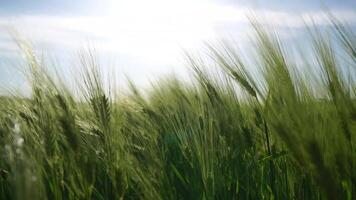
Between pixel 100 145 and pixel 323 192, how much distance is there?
0.85 meters

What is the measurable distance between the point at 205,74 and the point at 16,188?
1.20 meters

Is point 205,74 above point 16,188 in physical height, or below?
above

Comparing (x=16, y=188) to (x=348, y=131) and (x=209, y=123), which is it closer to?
(x=209, y=123)

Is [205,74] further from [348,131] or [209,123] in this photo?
[348,131]

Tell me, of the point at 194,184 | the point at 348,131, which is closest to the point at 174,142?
the point at 194,184

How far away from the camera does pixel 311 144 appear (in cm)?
92

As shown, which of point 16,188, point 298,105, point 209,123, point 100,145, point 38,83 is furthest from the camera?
point 100,145

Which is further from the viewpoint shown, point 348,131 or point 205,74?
point 205,74

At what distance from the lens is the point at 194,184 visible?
130 centimetres

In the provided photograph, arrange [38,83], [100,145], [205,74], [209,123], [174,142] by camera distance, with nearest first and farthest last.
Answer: [209,123], [38,83], [100,145], [205,74], [174,142]

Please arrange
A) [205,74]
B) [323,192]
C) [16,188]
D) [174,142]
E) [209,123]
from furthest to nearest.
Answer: [174,142] → [205,74] → [209,123] → [323,192] → [16,188]

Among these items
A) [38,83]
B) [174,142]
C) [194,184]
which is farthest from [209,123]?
[174,142]

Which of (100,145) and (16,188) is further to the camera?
(100,145)

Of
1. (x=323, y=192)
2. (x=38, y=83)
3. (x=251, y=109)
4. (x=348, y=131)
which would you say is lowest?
(x=323, y=192)
